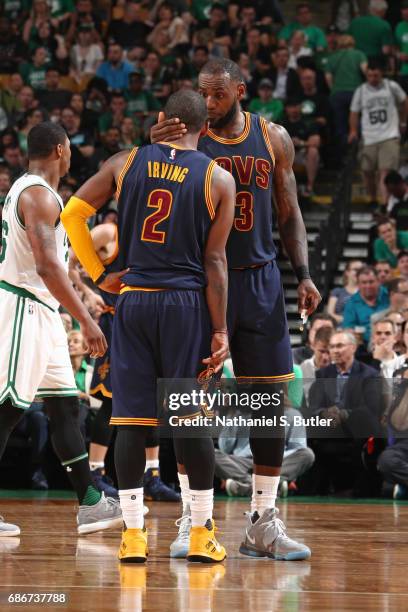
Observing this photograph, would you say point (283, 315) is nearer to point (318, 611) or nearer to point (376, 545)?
point (376, 545)

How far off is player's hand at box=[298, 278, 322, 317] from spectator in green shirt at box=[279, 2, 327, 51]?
10781 mm

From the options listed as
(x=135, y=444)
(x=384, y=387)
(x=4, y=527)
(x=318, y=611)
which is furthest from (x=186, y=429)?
(x=384, y=387)

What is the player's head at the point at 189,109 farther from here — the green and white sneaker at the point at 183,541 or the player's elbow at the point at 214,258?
the green and white sneaker at the point at 183,541

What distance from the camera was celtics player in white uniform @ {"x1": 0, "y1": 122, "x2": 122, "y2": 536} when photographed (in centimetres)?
555

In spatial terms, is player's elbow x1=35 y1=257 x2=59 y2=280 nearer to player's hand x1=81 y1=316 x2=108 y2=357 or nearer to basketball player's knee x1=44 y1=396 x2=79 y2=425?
player's hand x1=81 y1=316 x2=108 y2=357

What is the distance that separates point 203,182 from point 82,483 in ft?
6.51

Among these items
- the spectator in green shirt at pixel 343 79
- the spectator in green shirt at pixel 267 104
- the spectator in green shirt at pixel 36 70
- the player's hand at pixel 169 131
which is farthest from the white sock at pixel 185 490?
the spectator in green shirt at pixel 36 70

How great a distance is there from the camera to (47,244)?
5496 millimetres

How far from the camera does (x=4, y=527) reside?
5887 mm

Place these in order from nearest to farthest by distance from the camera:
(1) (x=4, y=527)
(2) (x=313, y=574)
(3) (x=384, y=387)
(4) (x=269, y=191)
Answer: (2) (x=313, y=574), (4) (x=269, y=191), (1) (x=4, y=527), (3) (x=384, y=387)

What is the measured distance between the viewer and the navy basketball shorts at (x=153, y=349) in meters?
4.82

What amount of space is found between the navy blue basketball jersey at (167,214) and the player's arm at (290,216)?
0.62 metres

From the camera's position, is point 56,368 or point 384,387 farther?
point 384,387

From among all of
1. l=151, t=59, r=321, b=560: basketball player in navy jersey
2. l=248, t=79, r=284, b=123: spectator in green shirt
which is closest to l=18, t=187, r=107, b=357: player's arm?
l=151, t=59, r=321, b=560: basketball player in navy jersey
